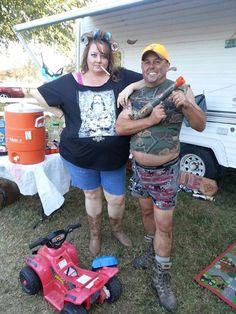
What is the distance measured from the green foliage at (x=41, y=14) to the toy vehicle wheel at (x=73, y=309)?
10.4 metres

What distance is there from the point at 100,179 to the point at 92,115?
0.59m

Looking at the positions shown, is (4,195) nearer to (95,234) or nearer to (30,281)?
(95,234)

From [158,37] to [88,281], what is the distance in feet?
11.8

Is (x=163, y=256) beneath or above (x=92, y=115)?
beneath

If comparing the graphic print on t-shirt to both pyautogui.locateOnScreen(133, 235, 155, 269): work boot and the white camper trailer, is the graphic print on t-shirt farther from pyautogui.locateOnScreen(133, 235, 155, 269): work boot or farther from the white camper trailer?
the white camper trailer

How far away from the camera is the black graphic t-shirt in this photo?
2.28 m

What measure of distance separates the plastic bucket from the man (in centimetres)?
100

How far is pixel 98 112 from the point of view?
228cm

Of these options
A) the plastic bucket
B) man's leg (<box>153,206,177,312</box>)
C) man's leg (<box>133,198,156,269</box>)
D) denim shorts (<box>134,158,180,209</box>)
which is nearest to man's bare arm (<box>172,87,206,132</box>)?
denim shorts (<box>134,158,180,209</box>)

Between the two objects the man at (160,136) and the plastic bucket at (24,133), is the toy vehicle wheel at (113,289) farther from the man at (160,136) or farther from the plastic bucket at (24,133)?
the plastic bucket at (24,133)

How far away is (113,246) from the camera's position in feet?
9.51

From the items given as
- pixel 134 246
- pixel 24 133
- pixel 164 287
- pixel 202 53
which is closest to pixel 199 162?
pixel 202 53

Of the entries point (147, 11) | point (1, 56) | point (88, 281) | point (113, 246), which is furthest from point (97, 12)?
point (1, 56)

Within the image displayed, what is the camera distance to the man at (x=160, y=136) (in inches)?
72.3
